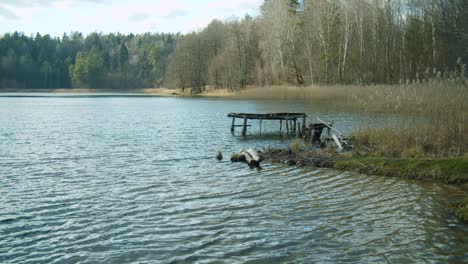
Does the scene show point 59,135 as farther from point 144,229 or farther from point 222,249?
point 222,249

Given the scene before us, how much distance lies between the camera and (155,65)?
146500mm

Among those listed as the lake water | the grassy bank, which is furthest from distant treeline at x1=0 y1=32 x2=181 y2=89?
the grassy bank

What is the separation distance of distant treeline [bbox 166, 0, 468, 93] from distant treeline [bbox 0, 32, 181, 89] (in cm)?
6440

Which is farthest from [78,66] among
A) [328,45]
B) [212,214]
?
[212,214]

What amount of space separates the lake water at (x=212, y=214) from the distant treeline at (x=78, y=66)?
124385 mm

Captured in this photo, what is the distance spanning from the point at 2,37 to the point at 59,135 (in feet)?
510

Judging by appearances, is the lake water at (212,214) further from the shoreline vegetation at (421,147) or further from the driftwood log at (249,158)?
the shoreline vegetation at (421,147)

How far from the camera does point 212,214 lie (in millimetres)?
9992

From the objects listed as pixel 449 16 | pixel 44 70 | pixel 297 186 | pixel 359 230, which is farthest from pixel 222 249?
pixel 44 70

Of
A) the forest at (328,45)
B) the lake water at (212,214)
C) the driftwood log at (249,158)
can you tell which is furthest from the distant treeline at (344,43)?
the lake water at (212,214)

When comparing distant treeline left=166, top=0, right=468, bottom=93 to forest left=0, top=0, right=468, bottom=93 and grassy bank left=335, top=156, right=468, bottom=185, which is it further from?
grassy bank left=335, top=156, right=468, bottom=185

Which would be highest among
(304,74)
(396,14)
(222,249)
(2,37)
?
(2,37)

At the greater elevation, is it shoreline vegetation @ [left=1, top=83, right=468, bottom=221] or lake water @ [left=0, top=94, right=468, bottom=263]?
shoreline vegetation @ [left=1, top=83, right=468, bottom=221]

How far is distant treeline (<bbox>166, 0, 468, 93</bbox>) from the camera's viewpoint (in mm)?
43969
